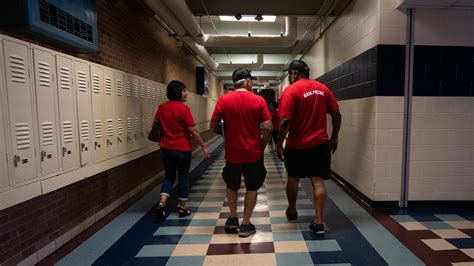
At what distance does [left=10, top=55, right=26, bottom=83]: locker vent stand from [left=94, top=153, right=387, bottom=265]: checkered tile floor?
1.37 metres

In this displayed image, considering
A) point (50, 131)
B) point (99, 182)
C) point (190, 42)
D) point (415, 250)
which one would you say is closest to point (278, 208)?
point (415, 250)

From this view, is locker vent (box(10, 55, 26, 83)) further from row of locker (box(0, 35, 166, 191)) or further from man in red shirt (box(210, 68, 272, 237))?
man in red shirt (box(210, 68, 272, 237))

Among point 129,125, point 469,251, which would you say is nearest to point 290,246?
point 469,251

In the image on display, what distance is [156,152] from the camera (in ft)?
16.3

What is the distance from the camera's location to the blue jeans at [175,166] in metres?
3.10

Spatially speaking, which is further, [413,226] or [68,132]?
[413,226]

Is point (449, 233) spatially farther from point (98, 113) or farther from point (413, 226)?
point (98, 113)

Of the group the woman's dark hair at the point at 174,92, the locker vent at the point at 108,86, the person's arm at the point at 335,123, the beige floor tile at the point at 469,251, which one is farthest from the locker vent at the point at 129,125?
the beige floor tile at the point at 469,251

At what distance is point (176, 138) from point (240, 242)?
4.00 feet

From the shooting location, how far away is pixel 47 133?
216 cm

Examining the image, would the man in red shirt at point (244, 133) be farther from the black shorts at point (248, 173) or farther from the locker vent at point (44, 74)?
the locker vent at point (44, 74)

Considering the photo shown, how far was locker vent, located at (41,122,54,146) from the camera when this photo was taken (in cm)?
212

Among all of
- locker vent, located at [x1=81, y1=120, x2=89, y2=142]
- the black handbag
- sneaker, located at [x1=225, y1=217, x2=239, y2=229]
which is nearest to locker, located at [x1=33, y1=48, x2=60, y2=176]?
locker vent, located at [x1=81, y1=120, x2=89, y2=142]

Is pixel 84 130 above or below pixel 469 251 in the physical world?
above
